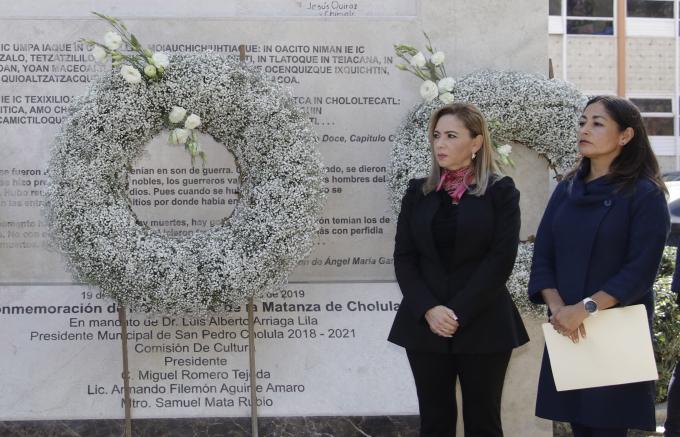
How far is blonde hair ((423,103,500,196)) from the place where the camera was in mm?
3822

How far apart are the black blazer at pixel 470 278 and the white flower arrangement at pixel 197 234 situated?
1171mm

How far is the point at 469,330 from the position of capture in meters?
3.73

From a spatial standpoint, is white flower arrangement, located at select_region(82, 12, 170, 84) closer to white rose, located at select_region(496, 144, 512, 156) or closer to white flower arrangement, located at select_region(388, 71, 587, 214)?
white flower arrangement, located at select_region(388, 71, 587, 214)

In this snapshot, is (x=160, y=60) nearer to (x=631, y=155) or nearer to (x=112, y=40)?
(x=112, y=40)

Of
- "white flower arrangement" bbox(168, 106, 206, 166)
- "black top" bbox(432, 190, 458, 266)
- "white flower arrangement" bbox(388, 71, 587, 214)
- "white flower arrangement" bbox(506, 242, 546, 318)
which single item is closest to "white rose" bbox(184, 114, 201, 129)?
"white flower arrangement" bbox(168, 106, 206, 166)

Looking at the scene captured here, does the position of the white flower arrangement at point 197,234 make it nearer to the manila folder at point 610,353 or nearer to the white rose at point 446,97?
the white rose at point 446,97

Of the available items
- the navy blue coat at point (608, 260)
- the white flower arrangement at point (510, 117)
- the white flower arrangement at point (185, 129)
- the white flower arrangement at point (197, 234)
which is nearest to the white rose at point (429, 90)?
the white flower arrangement at point (510, 117)

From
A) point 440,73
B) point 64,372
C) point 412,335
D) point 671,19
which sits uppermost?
point 671,19

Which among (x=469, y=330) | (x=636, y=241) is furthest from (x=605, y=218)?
(x=469, y=330)

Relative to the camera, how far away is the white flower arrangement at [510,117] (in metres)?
5.10

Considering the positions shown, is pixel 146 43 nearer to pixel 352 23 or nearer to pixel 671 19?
pixel 352 23

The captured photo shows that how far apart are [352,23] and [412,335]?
2.46 meters

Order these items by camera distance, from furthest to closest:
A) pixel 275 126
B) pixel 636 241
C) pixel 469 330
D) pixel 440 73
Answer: pixel 440 73
pixel 275 126
pixel 469 330
pixel 636 241

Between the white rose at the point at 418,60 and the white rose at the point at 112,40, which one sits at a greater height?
the white rose at the point at 112,40
